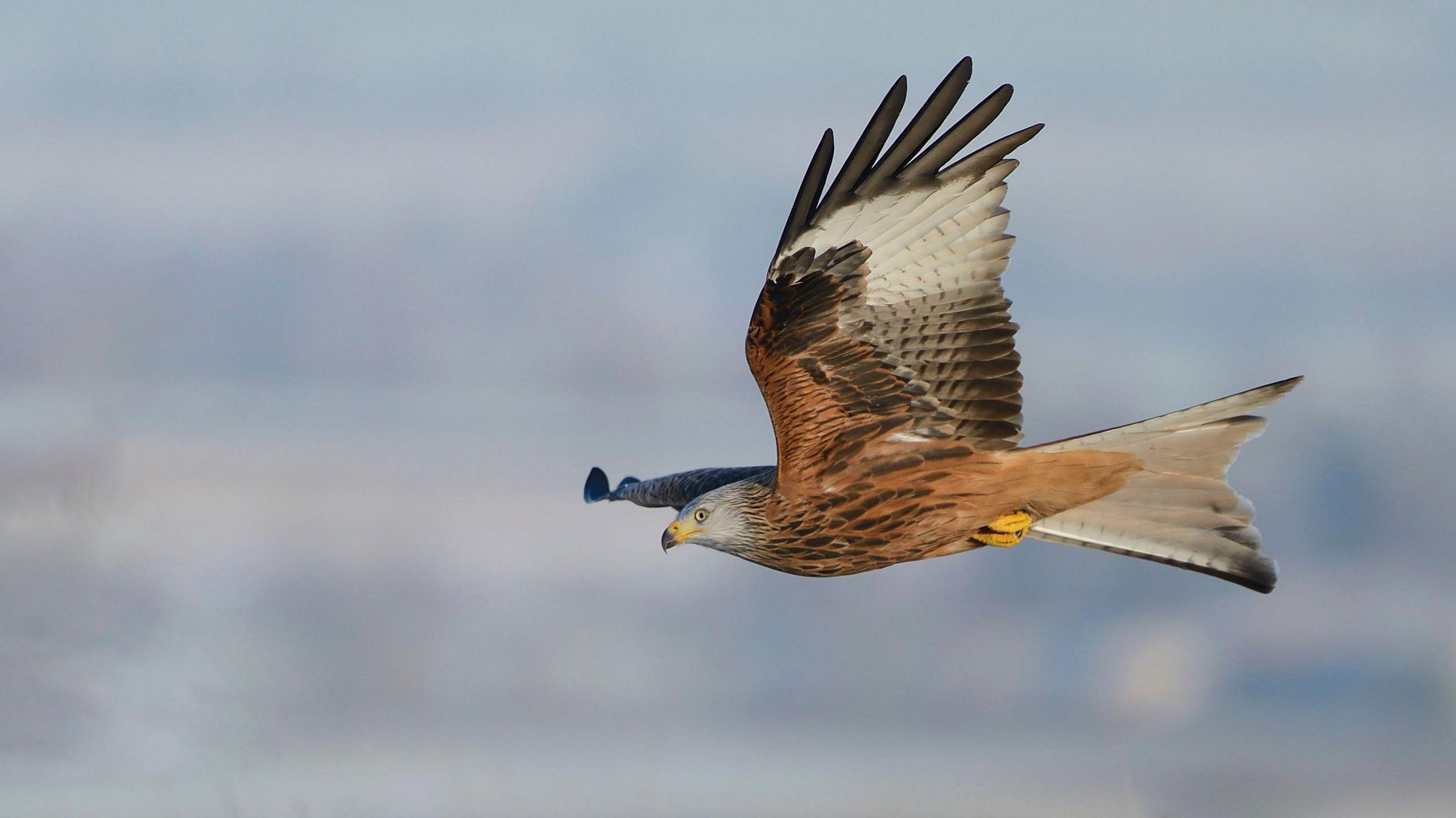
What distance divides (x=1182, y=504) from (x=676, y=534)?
160 inches

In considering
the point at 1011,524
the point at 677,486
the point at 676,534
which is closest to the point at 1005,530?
the point at 1011,524

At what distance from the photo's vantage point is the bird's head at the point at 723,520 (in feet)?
43.5

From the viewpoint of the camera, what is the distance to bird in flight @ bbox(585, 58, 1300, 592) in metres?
12.2

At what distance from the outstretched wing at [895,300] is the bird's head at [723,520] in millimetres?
508

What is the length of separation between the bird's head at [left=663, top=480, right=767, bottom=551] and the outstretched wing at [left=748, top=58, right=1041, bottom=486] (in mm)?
508

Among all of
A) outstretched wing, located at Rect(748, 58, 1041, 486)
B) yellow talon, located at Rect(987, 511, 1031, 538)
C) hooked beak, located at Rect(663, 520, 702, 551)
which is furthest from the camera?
hooked beak, located at Rect(663, 520, 702, 551)

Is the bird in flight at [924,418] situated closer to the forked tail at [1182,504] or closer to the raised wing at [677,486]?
the forked tail at [1182,504]

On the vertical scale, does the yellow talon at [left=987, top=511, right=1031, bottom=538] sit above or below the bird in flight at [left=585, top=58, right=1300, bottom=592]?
Answer: below

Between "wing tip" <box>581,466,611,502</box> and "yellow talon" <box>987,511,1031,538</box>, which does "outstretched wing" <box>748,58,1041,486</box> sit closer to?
"yellow talon" <box>987,511,1031,538</box>

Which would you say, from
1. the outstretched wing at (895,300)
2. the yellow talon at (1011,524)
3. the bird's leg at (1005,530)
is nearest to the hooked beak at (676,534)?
the outstretched wing at (895,300)

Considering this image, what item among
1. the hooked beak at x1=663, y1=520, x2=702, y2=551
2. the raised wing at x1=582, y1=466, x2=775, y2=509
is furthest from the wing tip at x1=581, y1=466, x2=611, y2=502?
the hooked beak at x1=663, y1=520, x2=702, y2=551

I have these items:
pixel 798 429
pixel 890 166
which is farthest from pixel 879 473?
pixel 890 166

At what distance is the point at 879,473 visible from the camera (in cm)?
1292

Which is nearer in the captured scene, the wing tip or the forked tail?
the forked tail
